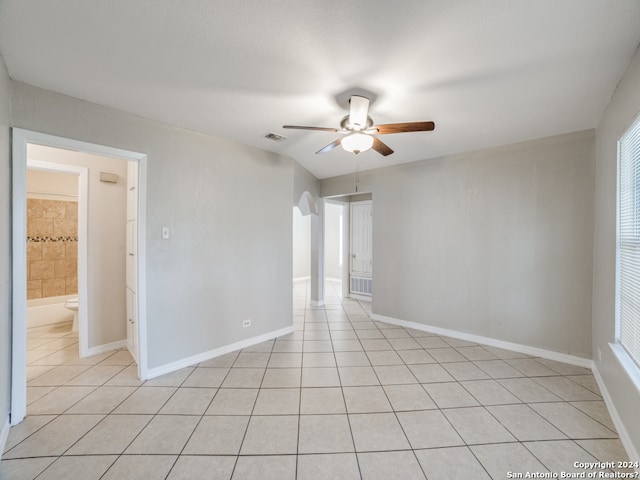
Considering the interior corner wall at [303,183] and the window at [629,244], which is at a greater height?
the interior corner wall at [303,183]

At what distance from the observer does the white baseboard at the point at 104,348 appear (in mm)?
3010

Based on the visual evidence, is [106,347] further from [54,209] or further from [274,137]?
[274,137]

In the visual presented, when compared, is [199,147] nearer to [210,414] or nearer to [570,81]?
[210,414]

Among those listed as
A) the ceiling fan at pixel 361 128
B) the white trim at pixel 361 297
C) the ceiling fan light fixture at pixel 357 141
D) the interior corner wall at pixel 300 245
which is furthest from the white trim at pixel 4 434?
the interior corner wall at pixel 300 245

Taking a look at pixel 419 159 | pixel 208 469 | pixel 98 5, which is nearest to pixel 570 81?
pixel 419 159

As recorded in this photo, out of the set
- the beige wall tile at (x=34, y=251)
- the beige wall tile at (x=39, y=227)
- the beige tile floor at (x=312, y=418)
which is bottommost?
the beige tile floor at (x=312, y=418)

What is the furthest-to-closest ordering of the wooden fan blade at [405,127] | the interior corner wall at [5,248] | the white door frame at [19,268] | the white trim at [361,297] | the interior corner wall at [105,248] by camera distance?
the white trim at [361,297]
the interior corner wall at [105,248]
the wooden fan blade at [405,127]
the white door frame at [19,268]
the interior corner wall at [5,248]

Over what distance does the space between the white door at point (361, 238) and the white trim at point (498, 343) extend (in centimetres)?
157

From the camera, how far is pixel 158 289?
8.54 ft

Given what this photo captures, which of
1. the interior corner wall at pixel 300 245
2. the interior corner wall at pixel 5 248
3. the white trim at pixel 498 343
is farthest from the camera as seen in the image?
the interior corner wall at pixel 300 245

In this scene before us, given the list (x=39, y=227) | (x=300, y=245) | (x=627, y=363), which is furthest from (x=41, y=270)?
(x=627, y=363)

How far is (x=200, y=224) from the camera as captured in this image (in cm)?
291

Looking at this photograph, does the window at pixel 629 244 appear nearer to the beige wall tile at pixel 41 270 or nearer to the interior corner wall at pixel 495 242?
the interior corner wall at pixel 495 242

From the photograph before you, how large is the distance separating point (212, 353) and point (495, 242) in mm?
3672
